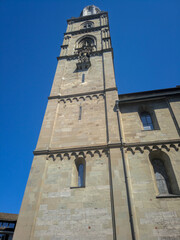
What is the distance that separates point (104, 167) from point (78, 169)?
1.60 m

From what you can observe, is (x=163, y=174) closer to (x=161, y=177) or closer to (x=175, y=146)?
(x=161, y=177)

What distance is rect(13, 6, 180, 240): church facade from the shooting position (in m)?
7.80

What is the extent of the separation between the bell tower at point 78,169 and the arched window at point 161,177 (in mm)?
2005

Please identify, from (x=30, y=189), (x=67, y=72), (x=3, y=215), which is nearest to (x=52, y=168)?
(x=30, y=189)

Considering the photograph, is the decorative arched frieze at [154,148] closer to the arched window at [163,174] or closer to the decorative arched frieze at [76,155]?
the arched window at [163,174]

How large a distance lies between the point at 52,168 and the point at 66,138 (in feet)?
7.28

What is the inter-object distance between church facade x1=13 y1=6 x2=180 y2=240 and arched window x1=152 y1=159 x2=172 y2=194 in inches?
0.7

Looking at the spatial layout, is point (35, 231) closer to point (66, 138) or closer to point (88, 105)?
point (66, 138)

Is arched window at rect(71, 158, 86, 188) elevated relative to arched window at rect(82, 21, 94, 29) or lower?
lower

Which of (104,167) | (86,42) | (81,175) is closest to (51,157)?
(81,175)

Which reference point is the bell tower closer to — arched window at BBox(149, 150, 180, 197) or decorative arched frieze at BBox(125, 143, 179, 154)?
decorative arched frieze at BBox(125, 143, 179, 154)

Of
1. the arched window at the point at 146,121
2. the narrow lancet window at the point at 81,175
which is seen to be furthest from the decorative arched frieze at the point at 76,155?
the arched window at the point at 146,121

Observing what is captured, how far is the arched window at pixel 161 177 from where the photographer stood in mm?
9055

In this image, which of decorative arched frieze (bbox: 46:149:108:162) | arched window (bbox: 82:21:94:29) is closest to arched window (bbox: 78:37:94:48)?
arched window (bbox: 82:21:94:29)
